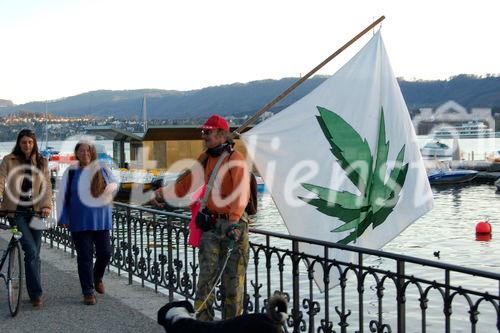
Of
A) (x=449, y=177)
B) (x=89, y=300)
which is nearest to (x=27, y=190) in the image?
(x=89, y=300)

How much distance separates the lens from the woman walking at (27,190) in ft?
24.9

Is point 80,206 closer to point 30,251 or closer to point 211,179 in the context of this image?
point 30,251

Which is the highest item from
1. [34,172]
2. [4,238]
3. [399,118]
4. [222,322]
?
[399,118]

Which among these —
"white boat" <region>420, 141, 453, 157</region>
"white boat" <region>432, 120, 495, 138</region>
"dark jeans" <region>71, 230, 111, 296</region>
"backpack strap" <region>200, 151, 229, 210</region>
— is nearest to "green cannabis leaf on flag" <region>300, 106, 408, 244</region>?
"backpack strap" <region>200, 151, 229, 210</region>

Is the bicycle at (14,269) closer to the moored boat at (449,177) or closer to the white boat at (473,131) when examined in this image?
the moored boat at (449,177)

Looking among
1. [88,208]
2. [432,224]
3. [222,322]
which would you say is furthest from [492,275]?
[432,224]

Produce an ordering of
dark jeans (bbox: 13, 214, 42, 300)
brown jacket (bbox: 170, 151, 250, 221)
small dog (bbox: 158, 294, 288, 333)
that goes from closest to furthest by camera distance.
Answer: small dog (bbox: 158, 294, 288, 333) < brown jacket (bbox: 170, 151, 250, 221) < dark jeans (bbox: 13, 214, 42, 300)

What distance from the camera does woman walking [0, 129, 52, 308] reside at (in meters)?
7.59

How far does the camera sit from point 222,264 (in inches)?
232

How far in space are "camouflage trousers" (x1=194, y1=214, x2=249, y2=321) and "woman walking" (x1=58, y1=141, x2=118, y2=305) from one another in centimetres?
230

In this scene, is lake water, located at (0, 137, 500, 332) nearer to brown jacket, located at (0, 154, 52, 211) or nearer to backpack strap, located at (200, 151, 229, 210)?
brown jacket, located at (0, 154, 52, 211)

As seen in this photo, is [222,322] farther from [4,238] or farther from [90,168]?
[4,238]

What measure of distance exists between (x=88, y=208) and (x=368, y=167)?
3099 mm

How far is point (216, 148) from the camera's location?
575 cm
